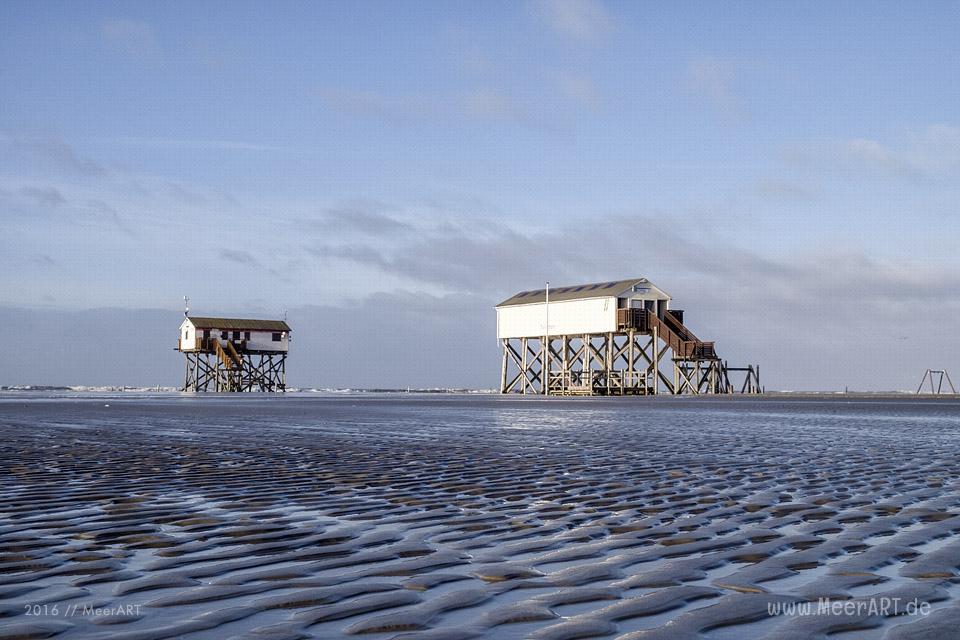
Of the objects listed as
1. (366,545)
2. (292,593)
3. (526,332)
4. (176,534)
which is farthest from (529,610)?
(526,332)

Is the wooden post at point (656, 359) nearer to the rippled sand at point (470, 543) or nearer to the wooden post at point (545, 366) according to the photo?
the wooden post at point (545, 366)

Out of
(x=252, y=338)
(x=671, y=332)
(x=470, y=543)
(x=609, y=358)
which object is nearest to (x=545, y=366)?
(x=609, y=358)

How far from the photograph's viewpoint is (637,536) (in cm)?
625

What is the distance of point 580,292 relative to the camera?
6719cm

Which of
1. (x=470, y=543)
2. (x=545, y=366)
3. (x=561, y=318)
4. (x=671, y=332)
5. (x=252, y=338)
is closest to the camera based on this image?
(x=470, y=543)

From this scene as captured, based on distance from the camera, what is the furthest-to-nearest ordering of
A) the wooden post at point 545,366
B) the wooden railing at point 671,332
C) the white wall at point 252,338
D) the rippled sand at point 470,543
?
1. the white wall at point 252,338
2. the wooden post at point 545,366
3. the wooden railing at point 671,332
4. the rippled sand at point 470,543

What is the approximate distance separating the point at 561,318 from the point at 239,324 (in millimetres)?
39911

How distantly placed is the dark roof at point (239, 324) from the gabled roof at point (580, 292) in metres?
30.7

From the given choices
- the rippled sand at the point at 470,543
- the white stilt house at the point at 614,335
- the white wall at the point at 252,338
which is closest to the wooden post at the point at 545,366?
the white stilt house at the point at 614,335

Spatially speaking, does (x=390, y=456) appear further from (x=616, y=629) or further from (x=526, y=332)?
(x=526, y=332)

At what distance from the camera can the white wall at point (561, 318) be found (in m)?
64.2

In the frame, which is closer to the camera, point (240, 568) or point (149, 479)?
point (240, 568)

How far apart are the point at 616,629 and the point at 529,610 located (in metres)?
0.44

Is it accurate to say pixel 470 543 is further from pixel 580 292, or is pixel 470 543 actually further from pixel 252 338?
pixel 252 338
